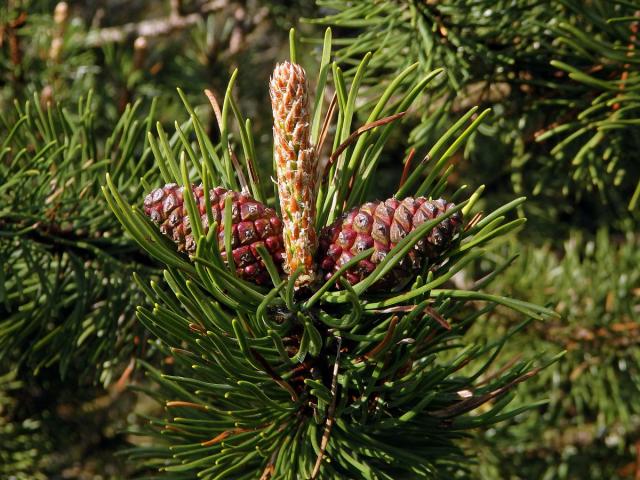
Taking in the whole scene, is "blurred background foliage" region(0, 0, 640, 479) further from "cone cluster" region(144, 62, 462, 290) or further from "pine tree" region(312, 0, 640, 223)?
"cone cluster" region(144, 62, 462, 290)

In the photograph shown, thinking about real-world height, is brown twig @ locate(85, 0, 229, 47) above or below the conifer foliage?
below

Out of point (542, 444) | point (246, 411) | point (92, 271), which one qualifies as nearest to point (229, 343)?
point (246, 411)

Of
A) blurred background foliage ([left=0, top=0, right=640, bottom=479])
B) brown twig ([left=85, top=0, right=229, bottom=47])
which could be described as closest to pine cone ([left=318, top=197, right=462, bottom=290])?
blurred background foliage ([left=0, top=0, right=640, bottom=479])

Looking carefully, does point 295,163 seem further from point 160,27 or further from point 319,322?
point 160,27

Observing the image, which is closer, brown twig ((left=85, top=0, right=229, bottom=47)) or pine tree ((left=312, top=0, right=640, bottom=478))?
pine tree ((left=312, top=0, right=640, bottom=478))

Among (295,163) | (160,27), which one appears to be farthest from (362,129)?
(160,27)

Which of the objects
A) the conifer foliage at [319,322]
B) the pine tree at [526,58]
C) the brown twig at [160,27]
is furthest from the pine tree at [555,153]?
the brown twig at [160,27]

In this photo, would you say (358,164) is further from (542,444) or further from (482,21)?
(542,444)
